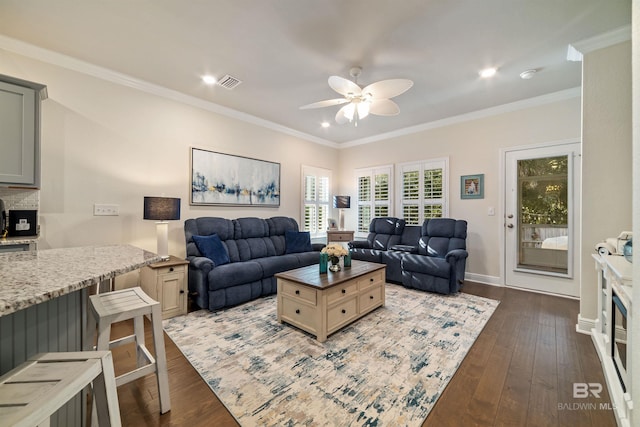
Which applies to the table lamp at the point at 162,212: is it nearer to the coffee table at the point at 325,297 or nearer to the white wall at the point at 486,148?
the coffee table at the point at 325,297

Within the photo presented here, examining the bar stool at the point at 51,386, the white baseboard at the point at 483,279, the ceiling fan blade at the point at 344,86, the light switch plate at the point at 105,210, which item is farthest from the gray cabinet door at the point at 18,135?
A: the white baseboard at the point at 483,279

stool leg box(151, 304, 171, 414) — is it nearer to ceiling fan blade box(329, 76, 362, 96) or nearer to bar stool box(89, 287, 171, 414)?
bar stool box(89, 287, 171, 414)

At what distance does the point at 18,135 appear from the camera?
226 centimetres

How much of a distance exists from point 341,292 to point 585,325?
241cm

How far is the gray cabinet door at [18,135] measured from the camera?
7.16 ft

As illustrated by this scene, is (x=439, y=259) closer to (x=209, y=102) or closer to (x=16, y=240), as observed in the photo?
(x=209, y=102)

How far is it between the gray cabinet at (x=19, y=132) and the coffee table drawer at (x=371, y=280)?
327cm

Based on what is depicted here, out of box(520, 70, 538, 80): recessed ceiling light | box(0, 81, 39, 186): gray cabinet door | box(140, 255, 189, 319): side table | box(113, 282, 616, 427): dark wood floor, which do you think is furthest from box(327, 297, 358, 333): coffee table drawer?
box(520, 70, 538, 80): recessed ceiling light

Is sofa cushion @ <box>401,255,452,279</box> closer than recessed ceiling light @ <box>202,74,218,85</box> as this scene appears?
No

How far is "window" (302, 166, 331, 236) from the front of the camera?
5.37 m

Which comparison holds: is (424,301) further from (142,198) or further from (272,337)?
(142,198)

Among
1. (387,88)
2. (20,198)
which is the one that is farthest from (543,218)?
(20,198)

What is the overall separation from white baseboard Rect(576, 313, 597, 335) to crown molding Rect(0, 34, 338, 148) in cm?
492

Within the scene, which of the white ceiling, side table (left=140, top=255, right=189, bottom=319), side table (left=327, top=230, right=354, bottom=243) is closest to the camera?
the white ceiling
